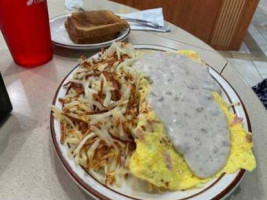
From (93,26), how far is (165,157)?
681 millimetres

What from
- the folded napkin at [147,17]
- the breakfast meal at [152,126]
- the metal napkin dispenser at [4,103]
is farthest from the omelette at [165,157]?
the folded napkin at [147,17]

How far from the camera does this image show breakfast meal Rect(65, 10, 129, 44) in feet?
3.33

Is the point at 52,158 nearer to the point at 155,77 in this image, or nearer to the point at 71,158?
the point at 71,158

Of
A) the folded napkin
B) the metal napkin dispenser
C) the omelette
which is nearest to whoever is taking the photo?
the omelette

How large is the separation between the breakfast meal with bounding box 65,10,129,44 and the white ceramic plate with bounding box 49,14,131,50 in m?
0.02

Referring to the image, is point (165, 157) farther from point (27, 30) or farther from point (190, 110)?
point (27, 30)

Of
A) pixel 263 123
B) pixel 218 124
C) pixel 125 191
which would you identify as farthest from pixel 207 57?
pixel 125 191

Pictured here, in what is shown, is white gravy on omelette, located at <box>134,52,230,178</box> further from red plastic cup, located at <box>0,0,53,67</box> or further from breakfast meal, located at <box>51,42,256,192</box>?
red plastic cup, located at <box>0,0,53,67</box>

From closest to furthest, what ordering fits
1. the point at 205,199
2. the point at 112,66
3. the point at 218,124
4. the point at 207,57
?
the point at 205,199 < the point at 218,124 < the point at 112,66 < the point at 207,57

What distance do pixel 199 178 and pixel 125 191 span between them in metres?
0.16

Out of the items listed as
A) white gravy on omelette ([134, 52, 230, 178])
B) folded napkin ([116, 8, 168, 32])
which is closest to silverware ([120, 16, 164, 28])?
folded napkin ([116, 8, 168, 32])

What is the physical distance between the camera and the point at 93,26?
1.06m

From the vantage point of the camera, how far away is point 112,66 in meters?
0.81

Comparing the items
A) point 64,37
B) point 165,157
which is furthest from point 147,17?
point 165,157
